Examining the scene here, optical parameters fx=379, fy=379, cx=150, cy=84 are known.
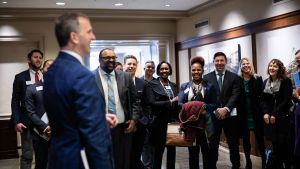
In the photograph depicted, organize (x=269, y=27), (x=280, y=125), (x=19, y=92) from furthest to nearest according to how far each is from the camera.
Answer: (x=269, y=27) < (x=280, y=125) < (x=19, y=92)

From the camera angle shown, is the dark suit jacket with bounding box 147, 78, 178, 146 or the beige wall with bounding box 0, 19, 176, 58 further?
the beige wall with bounding box 0, 19, 176, 58

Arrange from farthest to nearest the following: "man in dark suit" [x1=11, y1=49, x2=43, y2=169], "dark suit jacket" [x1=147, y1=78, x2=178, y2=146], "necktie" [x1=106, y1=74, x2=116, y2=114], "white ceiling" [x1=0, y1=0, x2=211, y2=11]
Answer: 1. "white ceiling" [x1=0, y1=0, x2=211, y2=11]
2. "dark suit jacket" [x1=147, y1=78, x2=178, y2=146]
3. "man in dark suit" [x1=11, y1=49, x2=43, y2=169]
4. "necktie" [x1=106, y1=74, x2=116, y2=114]

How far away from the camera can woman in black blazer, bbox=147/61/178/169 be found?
4.32 m

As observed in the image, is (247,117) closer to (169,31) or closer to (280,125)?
(280,125)

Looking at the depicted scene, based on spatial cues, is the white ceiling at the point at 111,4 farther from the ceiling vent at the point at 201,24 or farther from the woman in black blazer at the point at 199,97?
the woman in black blazer at the point at 199,97

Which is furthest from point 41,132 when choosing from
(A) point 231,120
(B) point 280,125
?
(B) point 280,125

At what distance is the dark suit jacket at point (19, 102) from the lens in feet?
13.2

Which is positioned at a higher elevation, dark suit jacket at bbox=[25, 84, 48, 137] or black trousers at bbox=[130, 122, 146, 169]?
dark suit jacket at bbox=[25, 84, 48, 137]

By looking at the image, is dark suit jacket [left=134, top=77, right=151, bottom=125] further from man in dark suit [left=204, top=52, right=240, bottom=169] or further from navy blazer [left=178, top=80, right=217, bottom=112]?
man in dark suit [left=204, top=52, right=240, bottom=169]

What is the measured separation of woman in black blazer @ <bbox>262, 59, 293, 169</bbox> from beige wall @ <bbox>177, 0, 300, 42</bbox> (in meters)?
1.28

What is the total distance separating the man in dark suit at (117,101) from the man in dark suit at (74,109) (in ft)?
5.45

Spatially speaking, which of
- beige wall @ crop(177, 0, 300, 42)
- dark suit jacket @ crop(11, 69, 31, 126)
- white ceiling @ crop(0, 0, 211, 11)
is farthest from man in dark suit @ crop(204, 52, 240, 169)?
white ceiling @ crop(0, 0, 211, 11)

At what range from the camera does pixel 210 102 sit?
13.7 ft

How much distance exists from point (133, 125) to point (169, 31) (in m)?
5.68
